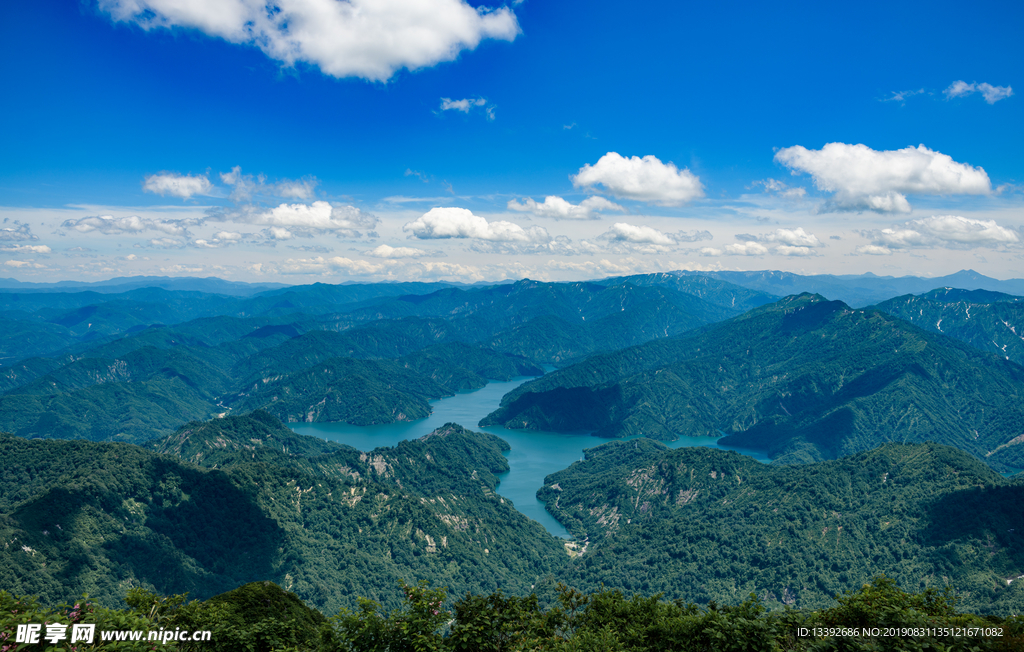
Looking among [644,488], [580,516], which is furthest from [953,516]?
[580,516]

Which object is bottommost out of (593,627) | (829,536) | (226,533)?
(226,533)

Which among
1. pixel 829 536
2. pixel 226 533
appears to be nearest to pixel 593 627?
pixel 226 533

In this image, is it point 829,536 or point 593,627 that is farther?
point 829,536

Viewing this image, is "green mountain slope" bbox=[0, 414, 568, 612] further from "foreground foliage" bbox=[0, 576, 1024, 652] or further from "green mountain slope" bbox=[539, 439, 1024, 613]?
"foreground foliage" bbox=[0, 576, 1024, 652]

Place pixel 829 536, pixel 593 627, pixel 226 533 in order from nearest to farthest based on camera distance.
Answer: pixel 593 627, pixel 226 533, pixel 829 536

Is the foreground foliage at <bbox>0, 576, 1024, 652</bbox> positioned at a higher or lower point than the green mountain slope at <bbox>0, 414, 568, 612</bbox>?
higher

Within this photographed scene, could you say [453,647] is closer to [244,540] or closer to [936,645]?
[936,645]

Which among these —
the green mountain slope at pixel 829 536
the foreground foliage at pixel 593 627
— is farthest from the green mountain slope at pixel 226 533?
the foreground foliage at pixel 593 627

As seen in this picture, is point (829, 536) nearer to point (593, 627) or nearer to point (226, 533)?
point (593, 627)

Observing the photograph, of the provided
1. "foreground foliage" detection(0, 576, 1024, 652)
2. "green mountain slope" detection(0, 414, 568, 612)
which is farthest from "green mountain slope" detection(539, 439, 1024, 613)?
"foreground foliage" detection(0, 576, 1024, 652)

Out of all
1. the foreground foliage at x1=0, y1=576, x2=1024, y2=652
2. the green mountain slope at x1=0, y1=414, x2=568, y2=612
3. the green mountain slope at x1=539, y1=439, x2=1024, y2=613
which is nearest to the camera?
the foreground foliage at x1=0, y1=576, x2=1024, y2=652
